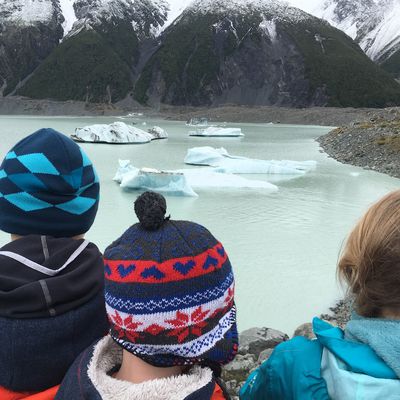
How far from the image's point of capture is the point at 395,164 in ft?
35.6

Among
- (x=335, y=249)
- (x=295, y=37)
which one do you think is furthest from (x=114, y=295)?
(x=295, y=37)

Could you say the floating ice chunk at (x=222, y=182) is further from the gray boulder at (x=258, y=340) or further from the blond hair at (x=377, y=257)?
the blond hair at (x=377, y=257)

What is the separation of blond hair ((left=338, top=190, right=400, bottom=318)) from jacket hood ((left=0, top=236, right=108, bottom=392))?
53cm

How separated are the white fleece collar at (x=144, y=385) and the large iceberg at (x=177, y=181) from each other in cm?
615

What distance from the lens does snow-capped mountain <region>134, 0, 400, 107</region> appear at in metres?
72.4

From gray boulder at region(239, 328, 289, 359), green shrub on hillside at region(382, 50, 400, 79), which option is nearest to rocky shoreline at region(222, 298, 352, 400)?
gray boulder at region(239, 328, 289, 359)

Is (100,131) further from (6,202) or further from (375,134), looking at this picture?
(6,202)

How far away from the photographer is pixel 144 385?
779mm

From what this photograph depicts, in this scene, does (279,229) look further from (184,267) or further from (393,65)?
(393,65)

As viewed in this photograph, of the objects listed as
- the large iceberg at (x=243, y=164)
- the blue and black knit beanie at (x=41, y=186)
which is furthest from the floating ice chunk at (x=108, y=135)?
the blue and black knit beanie at (x=41, y=186)

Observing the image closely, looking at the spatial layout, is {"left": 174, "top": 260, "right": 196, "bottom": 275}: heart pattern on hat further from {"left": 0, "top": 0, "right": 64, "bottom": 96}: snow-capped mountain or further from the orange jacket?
{"left": 0, "top": 0, "right": 64, "bottom": 96}: snow-capped mountain

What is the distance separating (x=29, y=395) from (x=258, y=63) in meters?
81.6

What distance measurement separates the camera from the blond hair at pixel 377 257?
82cm

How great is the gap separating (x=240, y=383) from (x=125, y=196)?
5.22m
